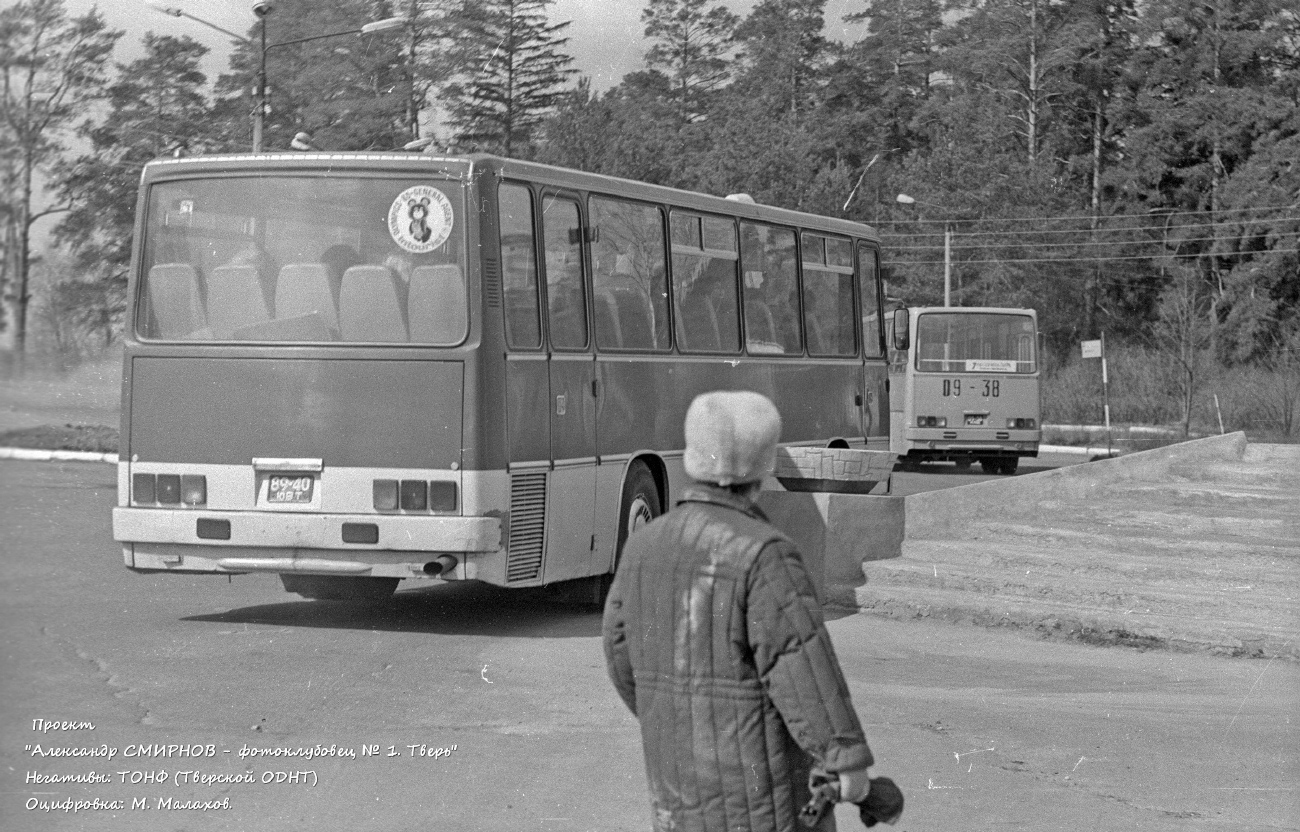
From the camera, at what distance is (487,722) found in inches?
304

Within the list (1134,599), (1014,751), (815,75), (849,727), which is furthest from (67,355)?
(815,75)

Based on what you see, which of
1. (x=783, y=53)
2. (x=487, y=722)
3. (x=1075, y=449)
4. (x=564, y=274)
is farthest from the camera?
(x=1075, y=449)

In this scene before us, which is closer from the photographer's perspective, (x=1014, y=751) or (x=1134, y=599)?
(x=1014, y=751)

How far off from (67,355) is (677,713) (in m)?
1.53

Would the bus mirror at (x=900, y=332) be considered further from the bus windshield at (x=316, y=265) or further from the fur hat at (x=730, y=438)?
the fur hat at (x=730, y=438)

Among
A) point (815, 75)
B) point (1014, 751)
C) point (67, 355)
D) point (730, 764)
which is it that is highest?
point (815, 75)

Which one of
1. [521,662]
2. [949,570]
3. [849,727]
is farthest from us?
[949,570]

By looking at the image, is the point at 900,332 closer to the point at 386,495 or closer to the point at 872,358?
the point at 872,358

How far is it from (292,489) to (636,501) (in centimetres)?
281

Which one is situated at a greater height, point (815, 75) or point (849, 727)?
point (815, 75)

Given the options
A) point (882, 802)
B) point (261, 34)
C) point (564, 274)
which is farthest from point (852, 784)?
point (261, 34)

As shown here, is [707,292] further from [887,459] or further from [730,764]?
[730,764]

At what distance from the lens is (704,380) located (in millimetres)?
13391

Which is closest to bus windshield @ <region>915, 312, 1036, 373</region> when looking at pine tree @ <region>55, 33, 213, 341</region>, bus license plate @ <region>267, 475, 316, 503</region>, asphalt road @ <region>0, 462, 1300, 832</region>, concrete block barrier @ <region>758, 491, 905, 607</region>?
concrete block barrier @ <region>758, 491, 905, 607</region>
